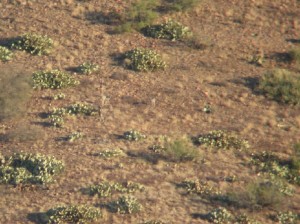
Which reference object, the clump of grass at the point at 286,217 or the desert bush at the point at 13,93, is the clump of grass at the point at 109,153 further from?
the clump of grass at the point at 286,217

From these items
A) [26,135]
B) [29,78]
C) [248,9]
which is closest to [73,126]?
[26,135]

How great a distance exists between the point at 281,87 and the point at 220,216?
7456 millimetres

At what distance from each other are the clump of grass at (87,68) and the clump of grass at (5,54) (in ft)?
8.64

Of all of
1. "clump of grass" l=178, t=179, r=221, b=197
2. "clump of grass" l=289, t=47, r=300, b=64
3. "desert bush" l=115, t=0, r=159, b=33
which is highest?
"desert bush" l=115, t=0, r=159, b=33

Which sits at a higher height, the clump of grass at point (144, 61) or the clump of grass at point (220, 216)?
the clump of grass at point (144, 61)

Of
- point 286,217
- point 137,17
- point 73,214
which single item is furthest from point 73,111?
point 286,217

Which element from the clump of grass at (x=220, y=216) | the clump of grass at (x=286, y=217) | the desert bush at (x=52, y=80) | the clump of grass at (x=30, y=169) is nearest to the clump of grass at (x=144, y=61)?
the desert bush at (x=52, y=80)

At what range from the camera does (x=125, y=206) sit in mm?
15438

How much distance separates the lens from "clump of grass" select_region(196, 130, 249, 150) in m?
18.5

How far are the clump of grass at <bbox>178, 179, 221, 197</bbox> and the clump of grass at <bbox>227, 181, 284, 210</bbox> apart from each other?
478 millimetres

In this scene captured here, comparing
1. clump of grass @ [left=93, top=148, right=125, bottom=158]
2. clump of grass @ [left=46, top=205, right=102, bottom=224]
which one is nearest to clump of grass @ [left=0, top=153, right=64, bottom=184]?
clump of grass @ [left=93, top=148, right=125, bottom=158]

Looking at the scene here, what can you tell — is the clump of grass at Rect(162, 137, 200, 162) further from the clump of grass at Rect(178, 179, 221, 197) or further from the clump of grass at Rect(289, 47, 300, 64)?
the clump of grass at Rect(289, 47, 300, 64)

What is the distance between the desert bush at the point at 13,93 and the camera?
1941 centimetres

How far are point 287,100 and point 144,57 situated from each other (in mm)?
5244
